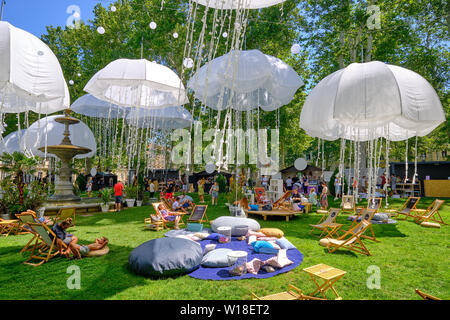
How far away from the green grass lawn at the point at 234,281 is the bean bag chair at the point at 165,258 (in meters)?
0.16

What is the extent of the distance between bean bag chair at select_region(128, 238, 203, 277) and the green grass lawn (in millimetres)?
161

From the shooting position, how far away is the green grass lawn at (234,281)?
160 inches

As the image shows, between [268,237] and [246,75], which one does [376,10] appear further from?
[268,237]

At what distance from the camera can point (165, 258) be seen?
4859 millimetres

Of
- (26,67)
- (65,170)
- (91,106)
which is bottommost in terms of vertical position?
(65,170)

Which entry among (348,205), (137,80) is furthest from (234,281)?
(348,205)

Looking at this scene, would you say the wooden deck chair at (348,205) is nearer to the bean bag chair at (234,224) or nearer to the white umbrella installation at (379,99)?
the white umbrella installation at (379,99)

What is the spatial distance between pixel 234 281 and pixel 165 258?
1.38 meters

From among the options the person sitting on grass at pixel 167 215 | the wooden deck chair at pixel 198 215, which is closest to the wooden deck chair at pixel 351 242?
the wooden deck chair at pixel 198 215

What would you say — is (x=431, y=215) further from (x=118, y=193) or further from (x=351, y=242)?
(x=118, y=193)

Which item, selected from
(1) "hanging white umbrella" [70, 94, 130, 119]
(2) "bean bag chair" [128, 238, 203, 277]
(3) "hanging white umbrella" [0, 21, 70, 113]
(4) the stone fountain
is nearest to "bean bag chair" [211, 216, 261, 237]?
(2) "bean bag chair" [128, 238, 203, 277]

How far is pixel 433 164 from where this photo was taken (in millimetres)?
23203

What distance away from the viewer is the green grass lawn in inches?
160

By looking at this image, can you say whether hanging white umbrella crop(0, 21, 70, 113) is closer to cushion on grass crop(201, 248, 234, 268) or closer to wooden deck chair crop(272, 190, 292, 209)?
cushion on grass crop(201, 248, 234, 268)
